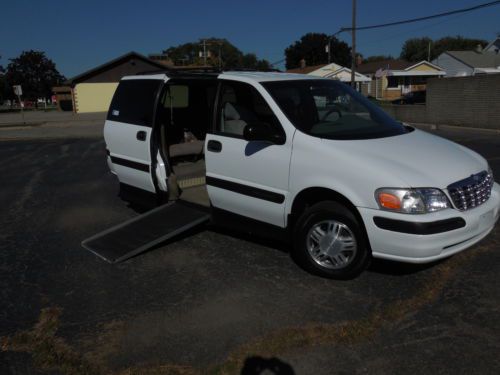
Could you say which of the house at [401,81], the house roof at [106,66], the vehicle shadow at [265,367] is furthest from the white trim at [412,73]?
the vehicle shadow at [265,367]

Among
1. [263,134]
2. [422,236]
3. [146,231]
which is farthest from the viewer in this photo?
[146,231]

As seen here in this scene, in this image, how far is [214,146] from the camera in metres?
4.74

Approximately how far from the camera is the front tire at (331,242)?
3.88 m

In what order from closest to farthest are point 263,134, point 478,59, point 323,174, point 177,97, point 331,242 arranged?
point 323,174
point 331,242
point 263,134
point 177,97
point 478,59

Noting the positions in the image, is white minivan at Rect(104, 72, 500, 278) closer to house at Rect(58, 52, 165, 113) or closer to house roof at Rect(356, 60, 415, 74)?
house at Rect(58, 52, 165, 113)

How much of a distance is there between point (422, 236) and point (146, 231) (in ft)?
9.63

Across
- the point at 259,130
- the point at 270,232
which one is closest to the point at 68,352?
the point at 270,232

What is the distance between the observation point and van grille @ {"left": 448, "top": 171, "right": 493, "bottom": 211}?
3.66 metres

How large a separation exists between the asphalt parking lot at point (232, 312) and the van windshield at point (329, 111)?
1.35 m

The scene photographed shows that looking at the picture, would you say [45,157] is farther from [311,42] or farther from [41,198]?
[311,42]

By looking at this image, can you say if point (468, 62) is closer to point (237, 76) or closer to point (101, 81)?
point (101, 81)

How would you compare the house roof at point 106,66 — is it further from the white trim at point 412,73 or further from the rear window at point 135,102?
the rear window at point 135,102

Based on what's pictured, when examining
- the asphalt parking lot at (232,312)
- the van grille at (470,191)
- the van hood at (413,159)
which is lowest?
the asphalt parking lot at (232,312)

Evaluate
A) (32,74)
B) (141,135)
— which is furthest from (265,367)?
(32,74)
